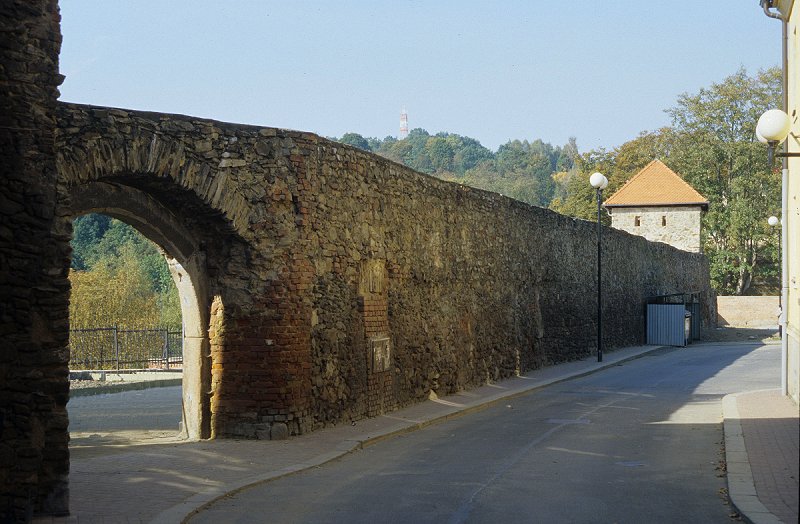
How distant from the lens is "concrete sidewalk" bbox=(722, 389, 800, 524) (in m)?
7.88

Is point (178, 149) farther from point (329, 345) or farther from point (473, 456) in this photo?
point (473, 456)

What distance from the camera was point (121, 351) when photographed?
3725cm

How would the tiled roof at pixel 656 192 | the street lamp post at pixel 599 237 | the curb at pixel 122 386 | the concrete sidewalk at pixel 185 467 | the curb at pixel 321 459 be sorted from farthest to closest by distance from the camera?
the tiled roof at pixel 656 192 → the street lamp post at pixel 599 237 → the curb at pixel 122 386 → the concrete sidewalk at pixel 185 467 → the curb at pixel 321 459

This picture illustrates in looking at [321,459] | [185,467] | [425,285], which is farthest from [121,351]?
[185,467]

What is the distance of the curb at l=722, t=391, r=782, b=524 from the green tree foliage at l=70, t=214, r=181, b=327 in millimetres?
19459

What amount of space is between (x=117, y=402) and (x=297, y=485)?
1246 cm

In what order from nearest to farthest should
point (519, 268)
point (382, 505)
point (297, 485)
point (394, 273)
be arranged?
point (382, 505) < point (297, 485) < point (394, 273) < point (519, 268)

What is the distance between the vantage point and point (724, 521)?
7965mm

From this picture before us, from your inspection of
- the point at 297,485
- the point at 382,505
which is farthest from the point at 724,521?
the point at 297,485

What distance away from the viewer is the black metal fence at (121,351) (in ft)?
105

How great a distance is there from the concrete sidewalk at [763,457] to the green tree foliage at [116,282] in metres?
18.1

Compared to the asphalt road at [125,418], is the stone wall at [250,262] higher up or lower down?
higher up

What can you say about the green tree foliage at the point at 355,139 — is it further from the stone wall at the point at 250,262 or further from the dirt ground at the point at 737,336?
the stone wall at the point at 250,262

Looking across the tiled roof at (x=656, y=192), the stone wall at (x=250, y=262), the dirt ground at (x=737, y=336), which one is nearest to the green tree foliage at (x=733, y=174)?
the tiled roof at (x=656, y=192)
